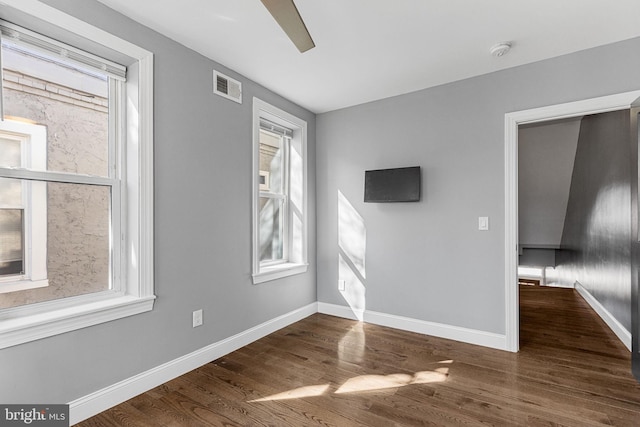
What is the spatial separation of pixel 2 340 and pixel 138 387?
2.83 feet

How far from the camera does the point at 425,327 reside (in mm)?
3297

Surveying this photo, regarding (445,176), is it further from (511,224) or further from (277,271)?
(277,271)

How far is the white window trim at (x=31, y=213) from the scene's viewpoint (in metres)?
1.80

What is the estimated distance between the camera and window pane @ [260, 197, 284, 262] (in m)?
3.57

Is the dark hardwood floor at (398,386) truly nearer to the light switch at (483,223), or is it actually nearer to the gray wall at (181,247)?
the gray wall at (181,247)

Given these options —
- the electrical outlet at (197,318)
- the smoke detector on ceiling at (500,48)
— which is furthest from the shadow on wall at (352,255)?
the smoke detector on ceiling at (500,48)

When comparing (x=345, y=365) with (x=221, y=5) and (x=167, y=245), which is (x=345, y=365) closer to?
(x=167, y=245)

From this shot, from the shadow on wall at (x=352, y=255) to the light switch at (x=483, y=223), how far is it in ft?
3.96

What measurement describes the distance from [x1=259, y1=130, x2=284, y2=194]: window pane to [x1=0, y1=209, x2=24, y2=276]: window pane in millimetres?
2064

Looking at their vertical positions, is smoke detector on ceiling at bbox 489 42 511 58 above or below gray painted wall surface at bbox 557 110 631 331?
above

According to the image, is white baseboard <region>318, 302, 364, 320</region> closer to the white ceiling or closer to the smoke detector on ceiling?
the white ceiling

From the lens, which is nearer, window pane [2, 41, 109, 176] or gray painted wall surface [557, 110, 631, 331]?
window pane [2, 41, 109, 176]

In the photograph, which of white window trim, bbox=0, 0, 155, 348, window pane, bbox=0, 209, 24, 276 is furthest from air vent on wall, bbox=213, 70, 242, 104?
window pane, bbox=0, 209, 24, 276

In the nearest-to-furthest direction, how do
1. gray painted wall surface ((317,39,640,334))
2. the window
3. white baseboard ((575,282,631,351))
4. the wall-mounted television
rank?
gray painted wall surface ((317,39,640,334))
white baseboard ((575,282,631,351))
the wall-mounted television
the window
